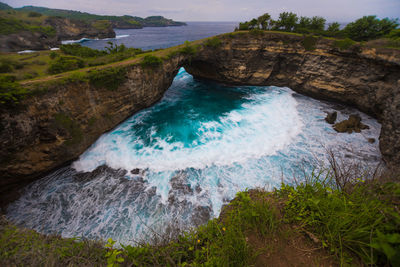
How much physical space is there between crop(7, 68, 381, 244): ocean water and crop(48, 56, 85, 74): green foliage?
256 inches

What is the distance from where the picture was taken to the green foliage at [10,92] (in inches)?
310

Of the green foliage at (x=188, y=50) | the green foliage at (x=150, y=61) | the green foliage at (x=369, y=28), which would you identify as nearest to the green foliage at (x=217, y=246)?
the green foliage at (x=150, y=61)

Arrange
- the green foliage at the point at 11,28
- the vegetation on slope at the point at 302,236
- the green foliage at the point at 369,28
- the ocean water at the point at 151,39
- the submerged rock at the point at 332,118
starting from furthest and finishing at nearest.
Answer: the ocean water at the point at 151,39 → the green foliage at the point at 11,28 → the green foliage at the point at 369,28 → the submerged rock at the point at 332,118 → the vegetation on slope at the point at 302,236

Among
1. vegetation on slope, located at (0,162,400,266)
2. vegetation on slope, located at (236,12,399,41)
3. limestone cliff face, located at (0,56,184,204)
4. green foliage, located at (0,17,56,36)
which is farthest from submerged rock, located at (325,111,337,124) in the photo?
green foliage, located at (0,17,56,36)

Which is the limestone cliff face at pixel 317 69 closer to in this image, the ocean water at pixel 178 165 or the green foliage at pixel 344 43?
the green foliage at pixel 344 43

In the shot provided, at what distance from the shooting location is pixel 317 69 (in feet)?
60.5

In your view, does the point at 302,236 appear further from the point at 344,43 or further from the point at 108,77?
the point at 344,43

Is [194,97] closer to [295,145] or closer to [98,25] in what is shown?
[295,145]

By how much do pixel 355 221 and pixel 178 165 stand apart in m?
9.20

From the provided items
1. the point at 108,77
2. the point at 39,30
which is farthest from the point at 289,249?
the point at 39,30

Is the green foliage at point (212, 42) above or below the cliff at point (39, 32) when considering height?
below

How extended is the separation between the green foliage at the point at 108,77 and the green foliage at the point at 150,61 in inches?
86.9

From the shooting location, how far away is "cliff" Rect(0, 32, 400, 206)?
8.98 metres

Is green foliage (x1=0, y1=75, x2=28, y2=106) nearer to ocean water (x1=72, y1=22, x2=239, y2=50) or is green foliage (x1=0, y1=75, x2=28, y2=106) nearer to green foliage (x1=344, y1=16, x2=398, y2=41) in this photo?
green foliage (x1=344, y1=16, x2=398, y2=41)
